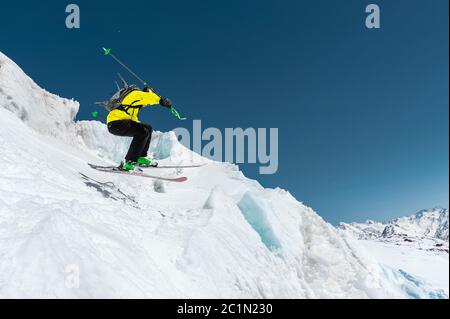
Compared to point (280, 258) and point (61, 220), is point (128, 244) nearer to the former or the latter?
point (61, 220)

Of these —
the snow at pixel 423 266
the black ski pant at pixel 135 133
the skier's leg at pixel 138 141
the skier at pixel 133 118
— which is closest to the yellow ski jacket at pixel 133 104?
the skier at pixel 133 118

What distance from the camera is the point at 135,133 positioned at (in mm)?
11648

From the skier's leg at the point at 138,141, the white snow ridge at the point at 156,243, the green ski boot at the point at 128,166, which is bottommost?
the white snow ridge at the point at 156,243

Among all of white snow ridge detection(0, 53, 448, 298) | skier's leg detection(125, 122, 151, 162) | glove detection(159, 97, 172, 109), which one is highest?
glove detection(159, 97, 172, 109)

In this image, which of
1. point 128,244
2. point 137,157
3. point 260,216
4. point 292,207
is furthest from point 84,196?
point 292,207

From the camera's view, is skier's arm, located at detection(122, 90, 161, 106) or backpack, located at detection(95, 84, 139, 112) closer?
skier's arm, located at detection(122, 90, 161, 106)

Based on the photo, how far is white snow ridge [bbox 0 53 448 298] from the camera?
497cm

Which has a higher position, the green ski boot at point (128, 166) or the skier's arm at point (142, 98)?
the skier's arm at point (142, 98)

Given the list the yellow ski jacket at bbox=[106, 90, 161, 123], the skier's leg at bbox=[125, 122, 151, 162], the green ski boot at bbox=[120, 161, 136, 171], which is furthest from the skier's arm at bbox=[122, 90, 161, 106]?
the green ski boot at bbox=[120, 161, 136, 171]

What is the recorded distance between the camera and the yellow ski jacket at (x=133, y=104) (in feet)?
35.9

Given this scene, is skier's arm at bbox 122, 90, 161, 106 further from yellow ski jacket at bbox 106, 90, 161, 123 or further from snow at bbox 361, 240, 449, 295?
snow at bbox 361, 240, 449, 295

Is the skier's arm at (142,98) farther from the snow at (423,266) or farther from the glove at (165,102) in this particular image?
the snow at (423,266)

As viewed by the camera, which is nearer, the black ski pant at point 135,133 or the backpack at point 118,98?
the backpack at point 118,98

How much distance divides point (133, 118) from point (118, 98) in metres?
0.70
